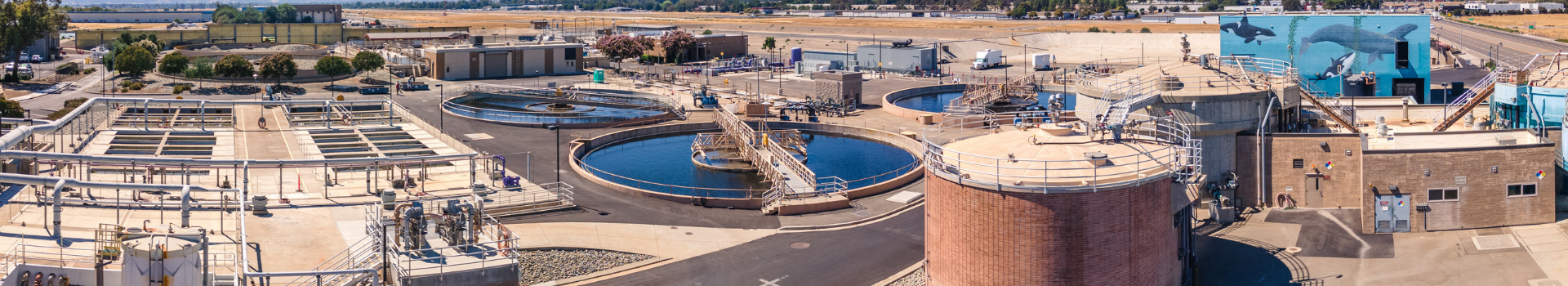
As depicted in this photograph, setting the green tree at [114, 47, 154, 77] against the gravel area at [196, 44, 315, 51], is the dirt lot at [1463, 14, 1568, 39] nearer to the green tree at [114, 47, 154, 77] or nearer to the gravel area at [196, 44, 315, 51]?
the gravel area at [196, 44, 315, 51]

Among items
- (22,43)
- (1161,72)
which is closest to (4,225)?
(1161,72)

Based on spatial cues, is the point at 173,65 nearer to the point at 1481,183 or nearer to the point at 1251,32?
the point at 1251,32

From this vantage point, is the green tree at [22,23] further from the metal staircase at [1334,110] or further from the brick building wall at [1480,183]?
the brick building wall at [1480,183]

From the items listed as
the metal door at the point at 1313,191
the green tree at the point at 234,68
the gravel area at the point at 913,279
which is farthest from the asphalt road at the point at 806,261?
the green tree at the point at 234,68

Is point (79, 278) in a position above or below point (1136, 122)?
below

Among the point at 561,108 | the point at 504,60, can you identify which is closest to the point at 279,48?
the point at 504,60

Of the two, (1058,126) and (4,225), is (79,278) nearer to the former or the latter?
(4,225)
